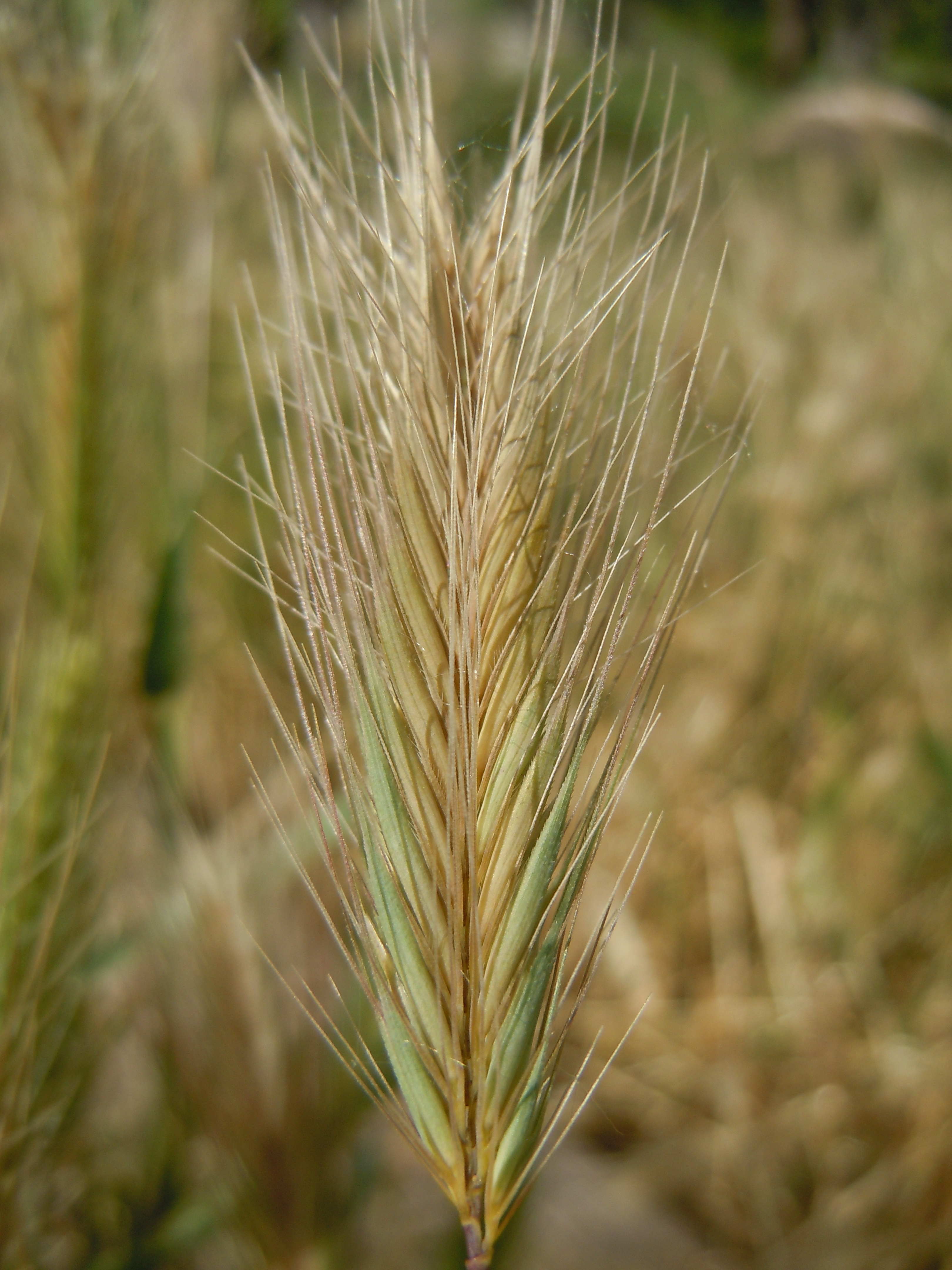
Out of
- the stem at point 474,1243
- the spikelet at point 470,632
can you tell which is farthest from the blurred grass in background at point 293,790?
the stem at point 474,1243

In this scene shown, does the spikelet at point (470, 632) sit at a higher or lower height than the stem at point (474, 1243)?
higher

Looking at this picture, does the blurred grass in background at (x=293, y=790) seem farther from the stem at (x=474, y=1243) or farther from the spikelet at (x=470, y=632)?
the stem at (x=474, y=1243)

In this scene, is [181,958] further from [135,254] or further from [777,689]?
[777,689]

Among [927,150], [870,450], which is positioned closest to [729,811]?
[870,450]

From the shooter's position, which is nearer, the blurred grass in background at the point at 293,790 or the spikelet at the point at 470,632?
the spikelet at the point at 470,632

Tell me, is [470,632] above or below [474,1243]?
above
